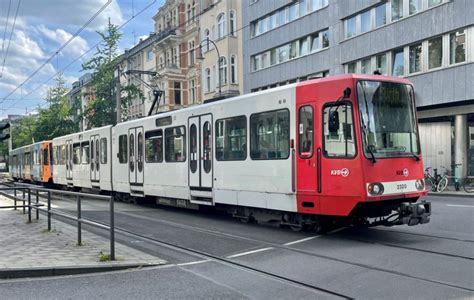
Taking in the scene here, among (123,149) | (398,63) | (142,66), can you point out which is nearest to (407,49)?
(398,63)

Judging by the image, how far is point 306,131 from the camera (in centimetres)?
989

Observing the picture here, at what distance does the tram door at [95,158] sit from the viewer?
21.4m

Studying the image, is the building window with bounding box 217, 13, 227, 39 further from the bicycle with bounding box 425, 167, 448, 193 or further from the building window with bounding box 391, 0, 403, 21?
the bicycle with bounding box 425, 167, 448, 193

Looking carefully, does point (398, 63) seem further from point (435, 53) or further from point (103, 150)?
point (103, 150)

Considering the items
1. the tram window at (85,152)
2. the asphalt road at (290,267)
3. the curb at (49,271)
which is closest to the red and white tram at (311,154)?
the asphalt road at (290,267)

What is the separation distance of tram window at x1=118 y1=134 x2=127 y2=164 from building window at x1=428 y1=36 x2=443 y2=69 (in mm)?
16227

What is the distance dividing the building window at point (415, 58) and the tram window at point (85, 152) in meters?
16.9

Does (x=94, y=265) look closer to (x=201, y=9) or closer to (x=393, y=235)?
(x=393, y=235)

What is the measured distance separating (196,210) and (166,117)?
2.94 metres

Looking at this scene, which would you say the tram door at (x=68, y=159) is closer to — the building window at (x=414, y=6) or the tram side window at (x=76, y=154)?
the tram side window at (x=76, y=154)

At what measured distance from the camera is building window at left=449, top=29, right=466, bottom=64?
24297 millimetres

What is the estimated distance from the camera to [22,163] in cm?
4100

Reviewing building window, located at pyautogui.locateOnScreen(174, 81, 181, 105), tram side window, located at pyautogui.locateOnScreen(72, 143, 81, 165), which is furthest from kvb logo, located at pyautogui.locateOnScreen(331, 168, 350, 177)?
building window, located at pyautogui.locateOnScreen(174, 81, 181, 105)

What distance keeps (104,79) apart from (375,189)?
39.3 metres
